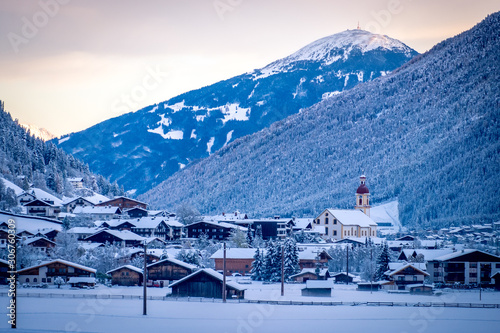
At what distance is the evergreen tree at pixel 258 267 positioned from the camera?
3514 inches

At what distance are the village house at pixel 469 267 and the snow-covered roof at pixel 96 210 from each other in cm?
6022

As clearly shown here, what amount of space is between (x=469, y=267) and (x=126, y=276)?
35.0 m

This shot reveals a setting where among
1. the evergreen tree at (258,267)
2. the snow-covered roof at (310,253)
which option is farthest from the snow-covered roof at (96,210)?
the evergreen tree at (258,267)

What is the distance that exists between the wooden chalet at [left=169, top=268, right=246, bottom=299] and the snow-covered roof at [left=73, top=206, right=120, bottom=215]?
204 ft

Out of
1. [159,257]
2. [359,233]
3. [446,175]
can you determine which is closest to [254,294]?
[159,257]

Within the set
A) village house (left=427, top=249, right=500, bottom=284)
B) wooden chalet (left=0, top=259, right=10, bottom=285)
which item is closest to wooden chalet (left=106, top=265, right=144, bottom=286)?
wooden chalet (left=0, top=259, right=10, bottom=285)

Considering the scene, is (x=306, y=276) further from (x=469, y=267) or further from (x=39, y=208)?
(x=39, y=208)

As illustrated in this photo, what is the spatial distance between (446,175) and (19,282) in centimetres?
12891

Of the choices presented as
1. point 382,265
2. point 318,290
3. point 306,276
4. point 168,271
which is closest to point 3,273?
point 168,271

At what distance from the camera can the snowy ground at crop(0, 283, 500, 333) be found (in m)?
50.8

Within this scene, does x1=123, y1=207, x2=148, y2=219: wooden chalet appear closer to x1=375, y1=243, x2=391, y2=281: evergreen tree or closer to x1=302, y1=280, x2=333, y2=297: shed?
x1=375, y1=243, x2=391, y2=281: evergreen tree

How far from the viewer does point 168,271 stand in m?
81.4

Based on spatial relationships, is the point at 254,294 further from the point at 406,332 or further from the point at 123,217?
the point at 123,217

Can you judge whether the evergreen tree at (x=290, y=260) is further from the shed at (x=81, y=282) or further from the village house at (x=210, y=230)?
the village house at (x=210, y=230)
